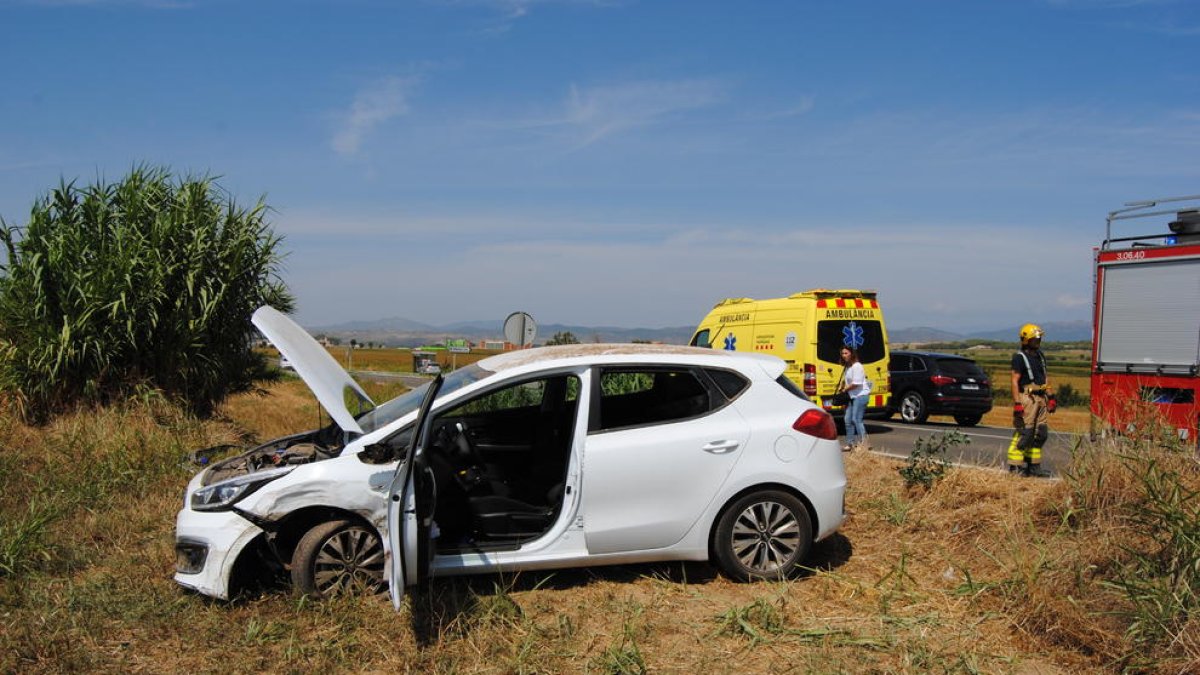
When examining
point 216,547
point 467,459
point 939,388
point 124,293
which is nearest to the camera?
point 216,547

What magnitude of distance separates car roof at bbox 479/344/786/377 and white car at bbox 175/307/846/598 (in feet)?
0.05

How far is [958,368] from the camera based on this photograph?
755 inches

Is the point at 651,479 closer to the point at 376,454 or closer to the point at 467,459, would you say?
the point at 467,459

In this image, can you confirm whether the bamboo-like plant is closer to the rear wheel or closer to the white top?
the white top

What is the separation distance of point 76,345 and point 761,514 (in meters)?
8.99

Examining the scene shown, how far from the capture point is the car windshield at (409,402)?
5.67 metres

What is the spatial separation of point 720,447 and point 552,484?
123cm

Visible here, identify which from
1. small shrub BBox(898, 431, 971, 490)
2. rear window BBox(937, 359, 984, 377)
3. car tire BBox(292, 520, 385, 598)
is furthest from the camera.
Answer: rear window BBox(937, 359, 984, 377)

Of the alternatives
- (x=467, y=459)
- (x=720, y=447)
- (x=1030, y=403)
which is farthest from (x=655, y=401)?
(x=1030, y=403)

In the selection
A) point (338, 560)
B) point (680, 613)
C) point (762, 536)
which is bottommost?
point (680, 613)

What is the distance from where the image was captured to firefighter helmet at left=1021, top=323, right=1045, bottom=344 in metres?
9.47

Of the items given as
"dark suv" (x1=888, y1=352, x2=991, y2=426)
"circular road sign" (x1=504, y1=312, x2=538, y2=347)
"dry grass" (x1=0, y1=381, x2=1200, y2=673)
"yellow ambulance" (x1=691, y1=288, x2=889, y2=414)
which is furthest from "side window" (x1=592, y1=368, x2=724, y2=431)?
"dark suv" (x1=888, y1=352, x2=991, y2=426)

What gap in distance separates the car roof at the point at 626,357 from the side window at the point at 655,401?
0.09 meters

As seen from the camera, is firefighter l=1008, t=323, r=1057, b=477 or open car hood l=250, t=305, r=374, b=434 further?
firefighter l=1008, t=323, r=1057, b=477
